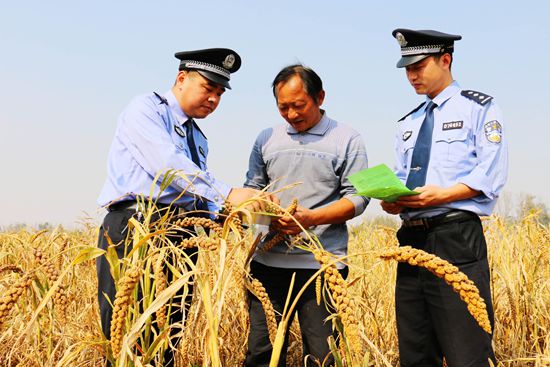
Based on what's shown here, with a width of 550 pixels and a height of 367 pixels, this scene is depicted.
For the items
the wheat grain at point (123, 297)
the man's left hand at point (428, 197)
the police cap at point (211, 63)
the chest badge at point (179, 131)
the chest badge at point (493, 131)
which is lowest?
the wheat grain at point (123, 297)

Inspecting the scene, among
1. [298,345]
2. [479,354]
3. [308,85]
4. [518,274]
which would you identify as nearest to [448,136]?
[308,85]

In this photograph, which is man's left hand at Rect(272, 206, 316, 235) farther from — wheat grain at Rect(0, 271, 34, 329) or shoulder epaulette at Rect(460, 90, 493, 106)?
wheat grain at Rect(0, 271, 34, 329)

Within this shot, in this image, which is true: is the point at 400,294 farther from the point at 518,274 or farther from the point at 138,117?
the point at 138,117

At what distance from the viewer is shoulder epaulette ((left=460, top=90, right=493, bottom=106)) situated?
267cm

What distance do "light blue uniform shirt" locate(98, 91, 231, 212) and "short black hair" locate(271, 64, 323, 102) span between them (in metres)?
0.66

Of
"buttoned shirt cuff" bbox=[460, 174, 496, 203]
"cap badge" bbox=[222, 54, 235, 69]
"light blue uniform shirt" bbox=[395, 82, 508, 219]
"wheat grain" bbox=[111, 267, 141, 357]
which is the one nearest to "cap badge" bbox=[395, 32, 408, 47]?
"light blue uniform shirt" bbox=[395, 82, 508, 219]

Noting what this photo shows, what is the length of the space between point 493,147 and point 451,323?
0.85m

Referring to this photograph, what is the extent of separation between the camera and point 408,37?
2.82 m

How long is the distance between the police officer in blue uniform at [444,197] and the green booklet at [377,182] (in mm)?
204

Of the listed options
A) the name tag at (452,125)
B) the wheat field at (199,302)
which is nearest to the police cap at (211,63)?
the wheat field at (199,302)

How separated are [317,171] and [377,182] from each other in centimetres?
58

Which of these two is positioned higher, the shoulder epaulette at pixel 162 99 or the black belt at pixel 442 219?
the shoulder epaulette at pixel 162 99

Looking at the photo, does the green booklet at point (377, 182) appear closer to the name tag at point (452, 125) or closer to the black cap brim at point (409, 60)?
the name tag at point (452, 125)

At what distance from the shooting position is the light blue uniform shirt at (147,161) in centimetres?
249
